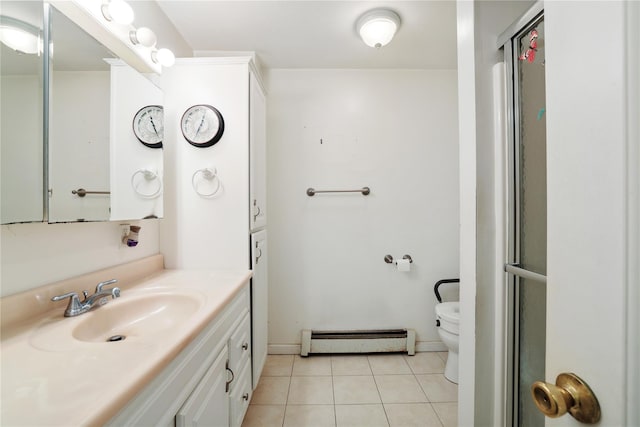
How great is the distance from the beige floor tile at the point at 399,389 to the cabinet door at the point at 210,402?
105cm

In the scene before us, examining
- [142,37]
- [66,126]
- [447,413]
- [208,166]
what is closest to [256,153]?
[208,166]

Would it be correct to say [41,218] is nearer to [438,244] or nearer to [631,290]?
[631,290]

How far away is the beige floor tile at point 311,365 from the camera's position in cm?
179

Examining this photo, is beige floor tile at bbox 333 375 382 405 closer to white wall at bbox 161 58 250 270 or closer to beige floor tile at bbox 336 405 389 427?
beige floor tile at bbox 336 405 389 427

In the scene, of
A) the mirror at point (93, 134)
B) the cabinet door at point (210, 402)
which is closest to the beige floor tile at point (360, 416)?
the cabinet door at point (210, 402)

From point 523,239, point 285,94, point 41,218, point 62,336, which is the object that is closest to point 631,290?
point 523,239

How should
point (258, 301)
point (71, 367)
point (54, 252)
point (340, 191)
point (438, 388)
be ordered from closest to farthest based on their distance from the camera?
point (71, 367), point (54, 252), point (258, 301), point (438, 388), point (340, 191)

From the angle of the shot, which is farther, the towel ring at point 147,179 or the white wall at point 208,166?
the white wall at point 208,166

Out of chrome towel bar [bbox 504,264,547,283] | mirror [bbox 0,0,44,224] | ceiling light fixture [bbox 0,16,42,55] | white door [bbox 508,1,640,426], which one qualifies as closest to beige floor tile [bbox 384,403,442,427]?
chrome towel bar [bbox 504,264,547,283]

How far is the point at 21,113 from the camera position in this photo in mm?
737

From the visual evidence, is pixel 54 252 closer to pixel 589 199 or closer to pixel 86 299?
pixel 86 299

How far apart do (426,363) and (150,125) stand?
8.01ft

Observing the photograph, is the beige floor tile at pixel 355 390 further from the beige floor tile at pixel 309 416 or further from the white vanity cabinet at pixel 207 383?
the white vanity cabinet at pixel 207 383

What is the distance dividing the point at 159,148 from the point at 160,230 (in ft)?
1.51
